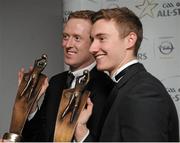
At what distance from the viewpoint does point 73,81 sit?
56.9 inches

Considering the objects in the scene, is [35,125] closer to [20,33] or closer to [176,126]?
[176,126]

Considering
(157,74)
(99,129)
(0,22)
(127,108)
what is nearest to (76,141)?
(99,129)

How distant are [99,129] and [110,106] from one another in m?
0.13

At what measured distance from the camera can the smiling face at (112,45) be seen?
3.65ft

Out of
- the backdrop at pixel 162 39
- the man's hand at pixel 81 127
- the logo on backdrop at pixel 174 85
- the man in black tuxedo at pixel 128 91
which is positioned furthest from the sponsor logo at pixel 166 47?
the man's hand at pixel 81 127

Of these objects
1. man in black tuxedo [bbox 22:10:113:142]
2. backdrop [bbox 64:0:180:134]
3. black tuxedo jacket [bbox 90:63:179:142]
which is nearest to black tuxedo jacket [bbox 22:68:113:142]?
man in black tuxedo [bbox 22:10:113:142]

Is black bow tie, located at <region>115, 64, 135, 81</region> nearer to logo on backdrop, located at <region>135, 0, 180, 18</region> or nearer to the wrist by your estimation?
the wrist

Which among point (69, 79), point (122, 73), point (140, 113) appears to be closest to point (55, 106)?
point (69, 79)

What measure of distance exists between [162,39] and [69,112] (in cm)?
102

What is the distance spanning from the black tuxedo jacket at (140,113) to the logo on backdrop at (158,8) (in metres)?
1.01

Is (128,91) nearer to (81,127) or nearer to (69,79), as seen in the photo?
(81,127)

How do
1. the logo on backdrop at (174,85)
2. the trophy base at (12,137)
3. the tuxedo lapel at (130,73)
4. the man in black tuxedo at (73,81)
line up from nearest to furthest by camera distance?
1. the tuxedo lapel at (130,73)
2. the trophy base at (12,137)
3. the man in black tuxedo at (73,81)
4. the logo on backdrop at (174,85)

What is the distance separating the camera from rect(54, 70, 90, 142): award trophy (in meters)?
1.14

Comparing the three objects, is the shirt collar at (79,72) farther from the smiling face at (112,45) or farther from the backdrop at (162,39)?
the backdrop at (162,39)
